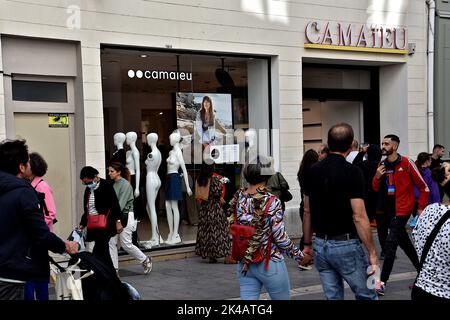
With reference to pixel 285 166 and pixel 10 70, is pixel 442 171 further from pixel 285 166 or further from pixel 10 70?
pixel 285 166

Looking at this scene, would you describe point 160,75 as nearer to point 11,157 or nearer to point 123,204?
point 123,204

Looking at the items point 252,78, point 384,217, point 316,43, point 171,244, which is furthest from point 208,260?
point 316,43

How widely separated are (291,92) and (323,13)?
67.9 inches

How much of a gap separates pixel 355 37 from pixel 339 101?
184cm

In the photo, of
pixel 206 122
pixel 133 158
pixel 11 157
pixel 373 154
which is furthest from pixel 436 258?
pixel 206 122

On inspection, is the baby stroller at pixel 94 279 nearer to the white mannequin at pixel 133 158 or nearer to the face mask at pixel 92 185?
the face mask at pixel 92 185

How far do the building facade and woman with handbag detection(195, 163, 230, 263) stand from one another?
1.16 metres

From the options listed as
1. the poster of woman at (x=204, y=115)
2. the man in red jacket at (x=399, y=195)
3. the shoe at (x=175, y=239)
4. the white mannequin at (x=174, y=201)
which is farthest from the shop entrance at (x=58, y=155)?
the man in red jacket at (x=399, y=195)

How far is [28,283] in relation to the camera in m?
4.93

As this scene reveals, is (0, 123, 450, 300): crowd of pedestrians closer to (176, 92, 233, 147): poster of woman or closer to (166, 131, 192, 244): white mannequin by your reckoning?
(166, 131, 192, 244): white mannequin

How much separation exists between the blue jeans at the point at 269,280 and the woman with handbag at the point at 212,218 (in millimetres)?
5288

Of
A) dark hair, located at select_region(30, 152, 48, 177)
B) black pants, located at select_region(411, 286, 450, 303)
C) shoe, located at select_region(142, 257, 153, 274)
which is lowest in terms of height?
shoe, located at select_region(142, 257, 153, 274)

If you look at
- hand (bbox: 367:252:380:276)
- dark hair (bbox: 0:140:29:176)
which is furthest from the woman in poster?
dark hair (bbox: 0:140:29:176)

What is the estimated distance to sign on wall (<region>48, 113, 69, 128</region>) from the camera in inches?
423
